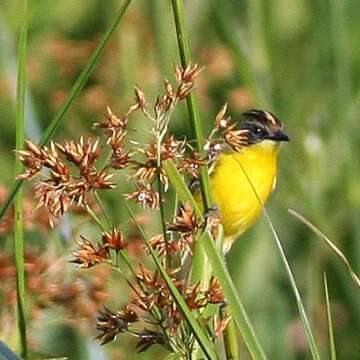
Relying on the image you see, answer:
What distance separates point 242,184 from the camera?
4.23 metres

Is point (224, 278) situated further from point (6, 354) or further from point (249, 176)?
point (249, 176)

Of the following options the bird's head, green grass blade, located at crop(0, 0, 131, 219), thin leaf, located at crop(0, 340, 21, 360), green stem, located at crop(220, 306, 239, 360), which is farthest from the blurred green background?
thin leaf, located at crop(0, 340, 21, 360)

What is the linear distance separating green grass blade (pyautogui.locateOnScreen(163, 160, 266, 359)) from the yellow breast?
1930 mm

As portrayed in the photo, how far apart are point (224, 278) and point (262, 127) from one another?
2133 millimetres

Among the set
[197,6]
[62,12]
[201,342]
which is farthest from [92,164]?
[62,12]

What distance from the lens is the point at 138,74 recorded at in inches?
181

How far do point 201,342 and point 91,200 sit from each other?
0.54m

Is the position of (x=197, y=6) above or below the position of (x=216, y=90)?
above

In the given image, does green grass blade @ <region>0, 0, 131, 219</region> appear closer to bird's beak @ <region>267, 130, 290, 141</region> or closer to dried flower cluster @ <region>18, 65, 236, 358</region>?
dried flower cluster @ <region>18, 65, 236, 358</region>

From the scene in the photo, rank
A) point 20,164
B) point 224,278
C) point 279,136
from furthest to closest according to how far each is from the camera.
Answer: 1. point 279,136
2. point 20,164
3. point 224,278

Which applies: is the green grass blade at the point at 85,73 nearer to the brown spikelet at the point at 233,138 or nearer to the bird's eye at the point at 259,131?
the brown spikelet at the point at 233,138

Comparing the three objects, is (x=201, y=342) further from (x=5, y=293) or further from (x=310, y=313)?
(x=310, y=313)

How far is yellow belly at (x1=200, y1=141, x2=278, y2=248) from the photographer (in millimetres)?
4109

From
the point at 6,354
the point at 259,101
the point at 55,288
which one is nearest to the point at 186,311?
the point at 6,354
